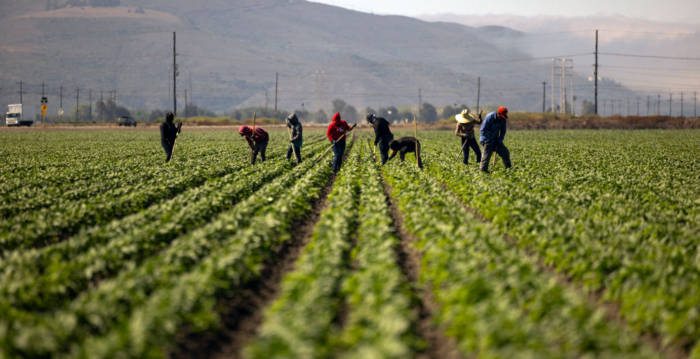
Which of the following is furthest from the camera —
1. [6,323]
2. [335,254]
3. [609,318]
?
[335,254]

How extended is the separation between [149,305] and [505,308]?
3.60 meters

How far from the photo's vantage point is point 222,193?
1361cm

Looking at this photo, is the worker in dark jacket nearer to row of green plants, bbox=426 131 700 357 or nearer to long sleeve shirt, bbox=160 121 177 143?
long sleeve shirt, bbox=160 121 177 143

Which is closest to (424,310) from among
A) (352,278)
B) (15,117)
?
(352,278)

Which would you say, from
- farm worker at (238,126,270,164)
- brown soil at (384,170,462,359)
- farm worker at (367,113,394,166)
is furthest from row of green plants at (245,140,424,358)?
farm worker at (238,126,270,164)

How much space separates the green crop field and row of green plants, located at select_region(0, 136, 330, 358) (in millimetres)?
23

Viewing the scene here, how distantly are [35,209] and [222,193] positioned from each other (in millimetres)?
3934

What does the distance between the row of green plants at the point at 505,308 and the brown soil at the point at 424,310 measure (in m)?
0.11

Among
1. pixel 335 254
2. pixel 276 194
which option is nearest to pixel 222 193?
pixel 276 194

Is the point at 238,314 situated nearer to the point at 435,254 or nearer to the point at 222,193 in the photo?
the point at 435,254

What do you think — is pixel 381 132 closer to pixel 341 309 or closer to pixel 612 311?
pixel 612 311

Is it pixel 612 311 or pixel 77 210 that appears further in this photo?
pixel 77 210

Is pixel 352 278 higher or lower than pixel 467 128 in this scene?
lower

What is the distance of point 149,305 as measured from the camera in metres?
5.83
